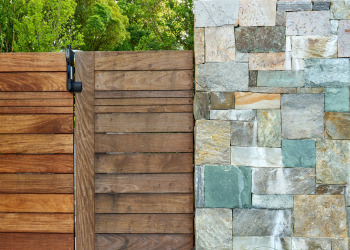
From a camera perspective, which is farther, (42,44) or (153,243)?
(42,44)

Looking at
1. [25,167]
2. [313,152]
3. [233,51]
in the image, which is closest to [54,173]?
[25,167]

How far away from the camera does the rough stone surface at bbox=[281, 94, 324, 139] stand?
2.49 meters

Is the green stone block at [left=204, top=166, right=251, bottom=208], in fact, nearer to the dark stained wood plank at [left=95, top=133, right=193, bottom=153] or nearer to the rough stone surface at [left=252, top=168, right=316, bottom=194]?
the rough stone surface at [left=252, top=168, right=316, bottom=194]

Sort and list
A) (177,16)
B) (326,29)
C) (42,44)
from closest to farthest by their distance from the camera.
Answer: (326,29) < (42,44) < (177,16)

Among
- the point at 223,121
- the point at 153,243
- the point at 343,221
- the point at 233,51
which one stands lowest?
the point at 153,243

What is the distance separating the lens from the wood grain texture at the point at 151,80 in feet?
8.61

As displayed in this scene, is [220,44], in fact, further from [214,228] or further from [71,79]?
[214,228]

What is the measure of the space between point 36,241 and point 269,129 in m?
1.88

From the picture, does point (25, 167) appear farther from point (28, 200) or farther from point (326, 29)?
point (326, 29)

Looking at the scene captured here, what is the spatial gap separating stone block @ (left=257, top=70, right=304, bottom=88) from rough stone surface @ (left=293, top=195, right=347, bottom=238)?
79 cm

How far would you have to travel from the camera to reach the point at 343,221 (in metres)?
2.48

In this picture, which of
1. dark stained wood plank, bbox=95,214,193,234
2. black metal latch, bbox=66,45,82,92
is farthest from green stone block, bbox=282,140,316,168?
black metal latch, bbox=66,45,82,92

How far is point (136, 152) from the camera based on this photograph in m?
2.62

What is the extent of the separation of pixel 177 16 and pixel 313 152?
267 inches
